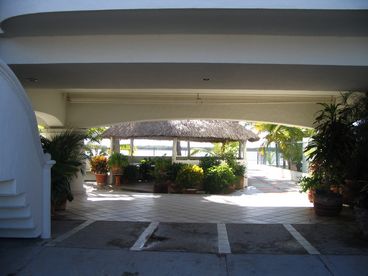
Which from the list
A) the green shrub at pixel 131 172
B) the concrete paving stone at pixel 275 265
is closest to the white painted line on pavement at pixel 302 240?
the concrete paving stone at pixel 275 265

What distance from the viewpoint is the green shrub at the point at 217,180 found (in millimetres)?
16391

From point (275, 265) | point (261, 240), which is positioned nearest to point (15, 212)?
point (275, 265)

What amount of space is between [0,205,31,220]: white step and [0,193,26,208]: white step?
133 millimetres

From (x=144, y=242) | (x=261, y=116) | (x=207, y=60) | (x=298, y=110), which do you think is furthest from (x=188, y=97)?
(x=144, y=242)

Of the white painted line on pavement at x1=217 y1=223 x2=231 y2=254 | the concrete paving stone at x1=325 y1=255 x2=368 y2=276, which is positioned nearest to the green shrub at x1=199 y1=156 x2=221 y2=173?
the white painted line on pavement at x1=217 y1=223 x2=231 y2=254

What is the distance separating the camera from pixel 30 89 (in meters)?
11.1

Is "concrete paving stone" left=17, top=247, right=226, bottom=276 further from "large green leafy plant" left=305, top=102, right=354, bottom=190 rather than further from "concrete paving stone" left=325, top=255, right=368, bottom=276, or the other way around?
"large green leafy plant" left=305, top=102, right=354, bottom=190

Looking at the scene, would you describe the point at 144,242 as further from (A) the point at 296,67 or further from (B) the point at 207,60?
(A) the point at 296,67

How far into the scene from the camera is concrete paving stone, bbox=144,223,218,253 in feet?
22.9

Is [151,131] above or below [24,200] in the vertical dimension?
above

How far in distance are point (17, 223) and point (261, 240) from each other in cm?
422

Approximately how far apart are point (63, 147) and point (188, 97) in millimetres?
5532

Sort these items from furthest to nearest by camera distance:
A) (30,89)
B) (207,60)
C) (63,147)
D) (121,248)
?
(30,89) < (63,147) < (207,60) < (121,248)

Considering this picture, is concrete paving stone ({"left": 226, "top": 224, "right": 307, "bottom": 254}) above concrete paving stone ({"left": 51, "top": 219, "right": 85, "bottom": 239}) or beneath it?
beneath
